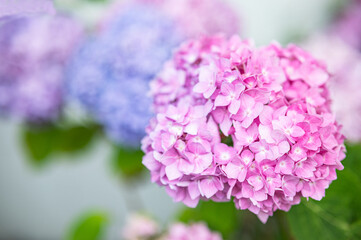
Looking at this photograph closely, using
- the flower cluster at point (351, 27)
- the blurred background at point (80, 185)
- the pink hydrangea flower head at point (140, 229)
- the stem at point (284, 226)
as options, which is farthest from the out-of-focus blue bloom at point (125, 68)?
the blurred background at point (80, 185)

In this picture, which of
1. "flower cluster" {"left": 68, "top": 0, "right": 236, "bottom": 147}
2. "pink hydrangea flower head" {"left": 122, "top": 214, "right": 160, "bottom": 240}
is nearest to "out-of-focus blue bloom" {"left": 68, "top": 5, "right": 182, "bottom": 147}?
"flower cluster" {"left": 68, "top": 0, "right": 236, "bottom": 147}

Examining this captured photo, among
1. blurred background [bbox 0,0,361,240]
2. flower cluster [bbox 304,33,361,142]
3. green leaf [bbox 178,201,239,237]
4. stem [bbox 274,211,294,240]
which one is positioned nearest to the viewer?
stem [bbox 274,211,294,240]

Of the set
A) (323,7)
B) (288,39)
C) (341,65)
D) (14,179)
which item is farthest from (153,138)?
(14,179)

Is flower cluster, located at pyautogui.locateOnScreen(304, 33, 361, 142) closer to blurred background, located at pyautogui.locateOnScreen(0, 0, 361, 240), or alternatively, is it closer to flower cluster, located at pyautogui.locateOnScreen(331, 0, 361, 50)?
flower cluster, located at pyautogui.locateOnScreen(331, 0, 361, 50)

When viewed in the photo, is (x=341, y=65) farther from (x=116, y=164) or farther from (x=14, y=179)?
(x=14, y=179)

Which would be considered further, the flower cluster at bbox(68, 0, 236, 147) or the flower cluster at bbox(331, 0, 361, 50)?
the flower cluster at bbox(331, 0, 361, 50)

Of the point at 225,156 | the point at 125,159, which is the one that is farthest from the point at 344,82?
Answer: the point at 225,156

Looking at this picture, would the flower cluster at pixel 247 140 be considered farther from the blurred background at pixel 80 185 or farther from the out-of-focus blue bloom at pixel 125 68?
the blurred background at pixel 80 185
